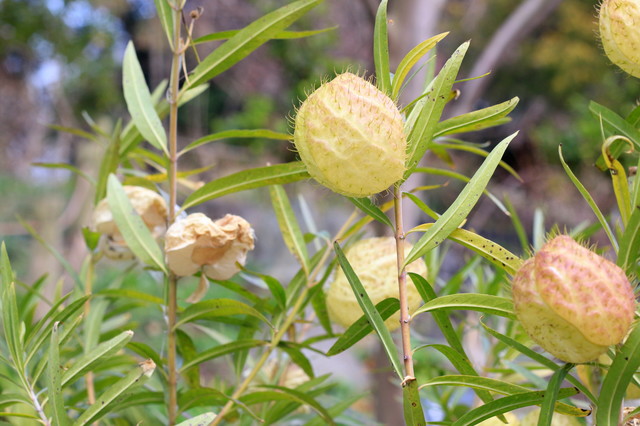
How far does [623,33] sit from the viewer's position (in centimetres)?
35

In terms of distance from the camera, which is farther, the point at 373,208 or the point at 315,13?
the point at 315,13

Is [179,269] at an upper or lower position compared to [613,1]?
lower

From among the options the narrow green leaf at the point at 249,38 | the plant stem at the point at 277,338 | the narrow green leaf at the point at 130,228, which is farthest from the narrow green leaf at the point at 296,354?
the narrow green leaf at the point at 249,38

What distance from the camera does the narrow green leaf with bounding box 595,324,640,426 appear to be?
0.29 m

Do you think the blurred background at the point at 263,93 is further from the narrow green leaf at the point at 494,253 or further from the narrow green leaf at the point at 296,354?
the narrow green leaf at the point at 494,253

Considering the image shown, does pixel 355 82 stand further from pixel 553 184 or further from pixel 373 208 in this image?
pixel 553 184

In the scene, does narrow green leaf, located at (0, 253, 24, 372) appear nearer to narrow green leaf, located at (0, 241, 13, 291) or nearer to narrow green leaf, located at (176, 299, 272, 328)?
narrow green leaf, located at (0, 241, 13, 291)

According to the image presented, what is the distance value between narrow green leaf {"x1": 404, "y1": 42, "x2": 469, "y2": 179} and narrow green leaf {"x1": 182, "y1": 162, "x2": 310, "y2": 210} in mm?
75

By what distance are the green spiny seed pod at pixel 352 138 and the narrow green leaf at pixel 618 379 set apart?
13 centimetres

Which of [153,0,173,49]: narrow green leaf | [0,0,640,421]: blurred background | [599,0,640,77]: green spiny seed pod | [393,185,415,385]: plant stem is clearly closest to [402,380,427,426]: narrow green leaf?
[393,185,415,385]: plant stem

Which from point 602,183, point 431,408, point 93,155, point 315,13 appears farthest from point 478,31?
point 431,408

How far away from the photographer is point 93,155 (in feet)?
9.55

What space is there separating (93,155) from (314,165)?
2.80 metres

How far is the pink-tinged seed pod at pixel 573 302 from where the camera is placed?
271mm
